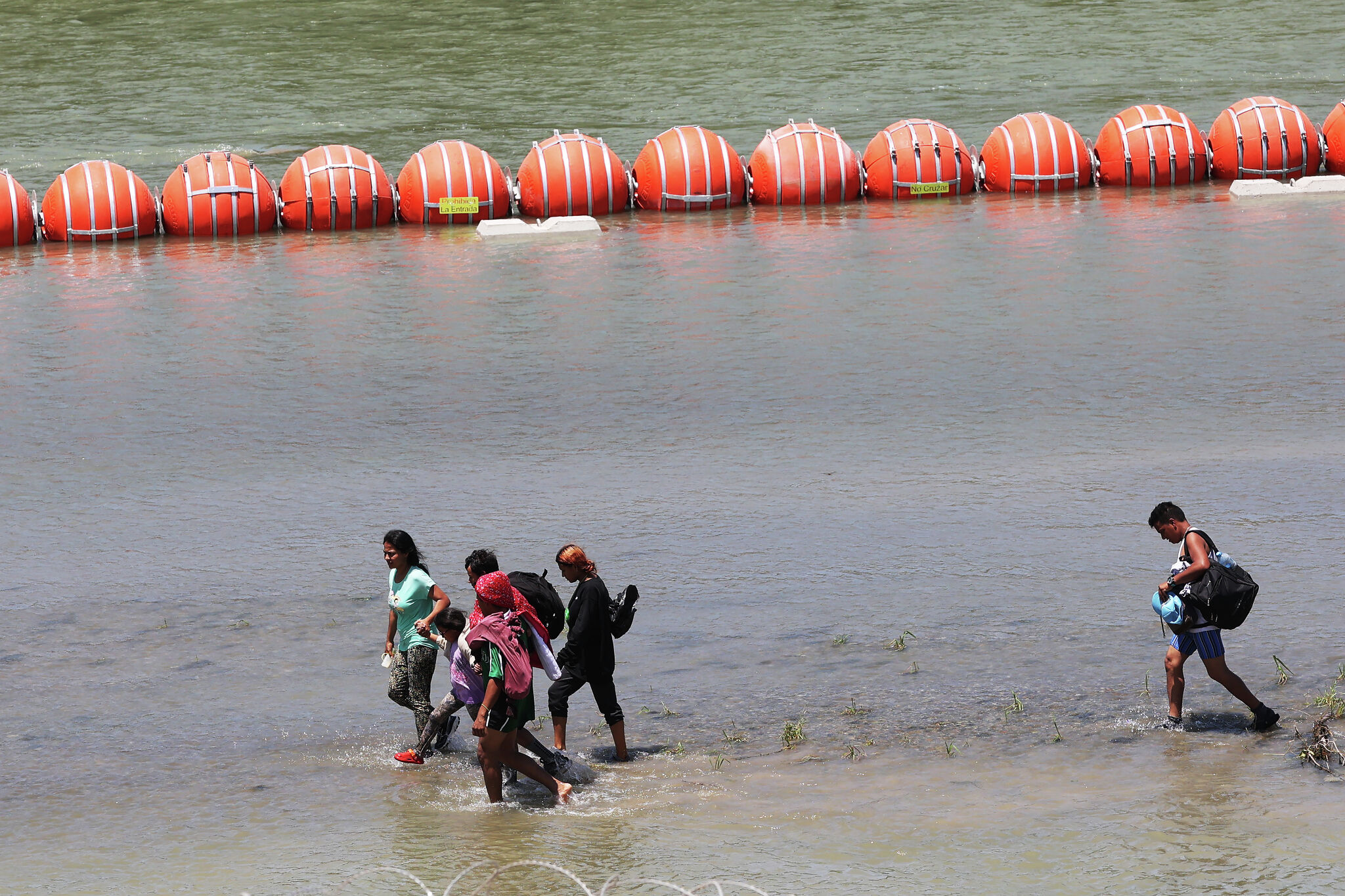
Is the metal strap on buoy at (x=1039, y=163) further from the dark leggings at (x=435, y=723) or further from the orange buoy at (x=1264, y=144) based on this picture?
the dark leggings at (x=435, y=723)

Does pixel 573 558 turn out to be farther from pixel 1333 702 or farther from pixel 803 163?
pixel 803 163

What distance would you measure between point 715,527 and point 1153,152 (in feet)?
50.3

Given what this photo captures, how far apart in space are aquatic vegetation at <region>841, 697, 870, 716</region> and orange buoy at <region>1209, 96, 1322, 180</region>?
59.6ft

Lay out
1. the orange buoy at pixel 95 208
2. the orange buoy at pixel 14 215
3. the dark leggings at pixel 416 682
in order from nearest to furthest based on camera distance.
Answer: the dark leggings at pixel 416 682 → the orange buoy at pixel 14 215 → the orange buoy at pixel 95 208

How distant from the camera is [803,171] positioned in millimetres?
23484

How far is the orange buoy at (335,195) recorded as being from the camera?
22.8 m

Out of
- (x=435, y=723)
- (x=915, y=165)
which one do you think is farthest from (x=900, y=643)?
(x=915, y=165)

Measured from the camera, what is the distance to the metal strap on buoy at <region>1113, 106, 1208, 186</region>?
23.7 m

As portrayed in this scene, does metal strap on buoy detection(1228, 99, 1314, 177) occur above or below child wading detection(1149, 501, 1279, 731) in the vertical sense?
above

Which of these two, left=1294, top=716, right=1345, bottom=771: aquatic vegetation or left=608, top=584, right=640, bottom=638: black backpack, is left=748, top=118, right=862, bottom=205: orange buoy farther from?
left=1294, top=716, right=1345, bottom=771: aquatic vegetation

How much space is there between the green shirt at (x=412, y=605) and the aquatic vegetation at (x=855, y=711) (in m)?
2.13

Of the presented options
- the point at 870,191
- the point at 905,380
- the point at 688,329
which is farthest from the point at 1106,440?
the point at 870,191

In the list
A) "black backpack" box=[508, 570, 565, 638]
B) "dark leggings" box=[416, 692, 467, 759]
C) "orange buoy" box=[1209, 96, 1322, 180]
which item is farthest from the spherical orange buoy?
"dark leggings" box=[416, 692, 467, 759]

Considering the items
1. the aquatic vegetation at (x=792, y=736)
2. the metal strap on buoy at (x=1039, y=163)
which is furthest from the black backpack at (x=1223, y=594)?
the metal strap on buoy at (x=1039, y=163)
